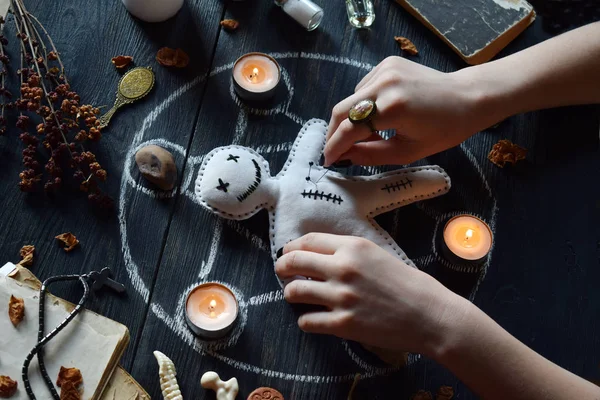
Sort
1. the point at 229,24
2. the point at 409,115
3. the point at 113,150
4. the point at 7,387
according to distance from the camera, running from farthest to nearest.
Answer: the point at 229,24 → the point at 113,150 → the point at 409,115 → the point at 7,387

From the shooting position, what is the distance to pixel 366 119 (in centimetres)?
96

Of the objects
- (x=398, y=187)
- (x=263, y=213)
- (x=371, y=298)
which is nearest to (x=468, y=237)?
(x=398, y=187)

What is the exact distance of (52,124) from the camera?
104 centimetres

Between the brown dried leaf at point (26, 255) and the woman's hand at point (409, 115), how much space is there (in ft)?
1.69

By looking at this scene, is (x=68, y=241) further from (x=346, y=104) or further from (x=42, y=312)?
(x=346, y=104)

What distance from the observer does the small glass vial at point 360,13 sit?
3.92 ft

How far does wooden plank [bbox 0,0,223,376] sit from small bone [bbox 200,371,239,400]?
13 centimetres

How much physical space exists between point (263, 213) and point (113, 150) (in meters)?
0.29

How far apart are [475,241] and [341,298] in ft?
0.94


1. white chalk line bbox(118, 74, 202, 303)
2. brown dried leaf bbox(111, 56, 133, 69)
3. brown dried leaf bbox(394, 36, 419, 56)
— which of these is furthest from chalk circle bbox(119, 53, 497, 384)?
brown dried leaf bbox(394, 36, 419, 56)

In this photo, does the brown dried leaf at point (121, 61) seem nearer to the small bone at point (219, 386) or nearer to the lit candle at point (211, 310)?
the lit candle at point (211, 310)

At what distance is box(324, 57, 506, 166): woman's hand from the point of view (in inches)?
38.4

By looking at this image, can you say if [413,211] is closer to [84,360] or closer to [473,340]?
[473,340]

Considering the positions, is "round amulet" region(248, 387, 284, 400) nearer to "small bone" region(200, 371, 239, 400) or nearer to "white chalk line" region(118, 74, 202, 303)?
"small bone" region(200, 371, 239, 400)
